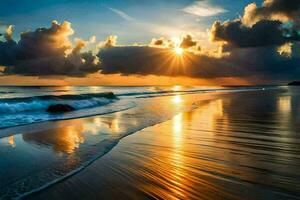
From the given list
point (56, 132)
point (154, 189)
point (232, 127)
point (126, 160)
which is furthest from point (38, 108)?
point (154, 189)

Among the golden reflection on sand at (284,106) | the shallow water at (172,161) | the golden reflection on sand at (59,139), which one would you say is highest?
the shallow water at (172,161)

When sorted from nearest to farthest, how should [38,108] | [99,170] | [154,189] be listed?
1. [154,189]
2. [99,170]
3. [38,108]

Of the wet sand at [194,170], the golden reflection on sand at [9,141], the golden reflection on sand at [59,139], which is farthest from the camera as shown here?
the golden reflection on sand at [9,141]

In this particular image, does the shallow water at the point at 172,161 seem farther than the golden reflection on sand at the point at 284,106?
No

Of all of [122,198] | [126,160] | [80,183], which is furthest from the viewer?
[126,160]

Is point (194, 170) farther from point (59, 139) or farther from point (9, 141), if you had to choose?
point (9, 141)

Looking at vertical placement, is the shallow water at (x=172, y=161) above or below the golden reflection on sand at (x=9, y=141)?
above

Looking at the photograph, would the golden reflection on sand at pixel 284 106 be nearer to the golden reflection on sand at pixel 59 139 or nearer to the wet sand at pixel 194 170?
the wet sand at pixel 194 170

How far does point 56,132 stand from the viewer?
12625 mm

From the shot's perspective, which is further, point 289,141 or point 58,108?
point 58,108

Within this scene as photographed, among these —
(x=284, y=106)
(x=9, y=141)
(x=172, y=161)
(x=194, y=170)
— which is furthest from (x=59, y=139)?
(x=284, y=106)

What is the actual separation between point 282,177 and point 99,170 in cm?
367

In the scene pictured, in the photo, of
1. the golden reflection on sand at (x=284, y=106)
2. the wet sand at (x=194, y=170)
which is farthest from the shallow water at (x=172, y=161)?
the golden reflection on sand at (x=284, y=106)

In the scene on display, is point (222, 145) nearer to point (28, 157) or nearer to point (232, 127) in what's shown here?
point (232, 127)
